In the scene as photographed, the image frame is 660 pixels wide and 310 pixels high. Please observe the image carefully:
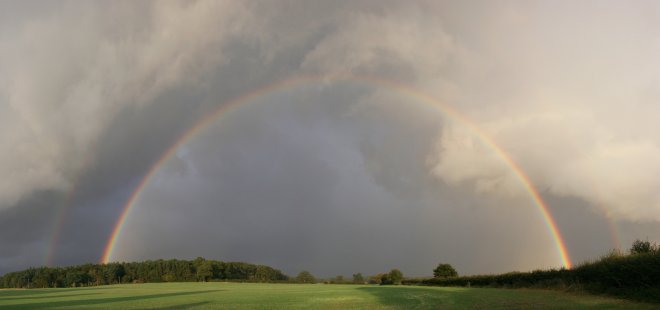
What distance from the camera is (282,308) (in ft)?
115

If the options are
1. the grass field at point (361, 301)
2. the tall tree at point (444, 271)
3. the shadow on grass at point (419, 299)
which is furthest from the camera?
the tall tree at point (444, 271)

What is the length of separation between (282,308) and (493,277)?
67714mm

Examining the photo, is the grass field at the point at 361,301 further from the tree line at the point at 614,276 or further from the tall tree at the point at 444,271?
the tall tree at the point at 444,271

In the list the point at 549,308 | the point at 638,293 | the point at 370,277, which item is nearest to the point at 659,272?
the point at 638,293

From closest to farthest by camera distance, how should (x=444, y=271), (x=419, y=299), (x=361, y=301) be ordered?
(x=361, y=301) → (x=419, y=299) → (x=444, y=271)

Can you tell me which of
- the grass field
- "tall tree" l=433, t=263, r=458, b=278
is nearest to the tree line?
the grass field

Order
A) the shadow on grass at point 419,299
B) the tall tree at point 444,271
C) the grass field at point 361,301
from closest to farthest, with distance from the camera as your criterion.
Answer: the grass field at point 361,301, the shadow on grass at point 419,299, the tall tree at point 444,271

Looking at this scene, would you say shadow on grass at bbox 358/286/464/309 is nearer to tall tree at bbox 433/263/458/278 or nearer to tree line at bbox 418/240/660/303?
tree line at bbox 418/240/660/303

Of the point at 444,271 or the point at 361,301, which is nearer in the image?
the point at 361,301

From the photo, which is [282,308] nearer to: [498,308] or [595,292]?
[498,308]

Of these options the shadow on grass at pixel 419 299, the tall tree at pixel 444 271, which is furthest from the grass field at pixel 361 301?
the tall tree at pixel 444 271

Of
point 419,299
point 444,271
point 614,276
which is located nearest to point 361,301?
point 419,299

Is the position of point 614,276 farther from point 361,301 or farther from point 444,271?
point 444,271

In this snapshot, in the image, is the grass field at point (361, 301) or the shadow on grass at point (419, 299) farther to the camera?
the shadow on grass at point (419, 299)
